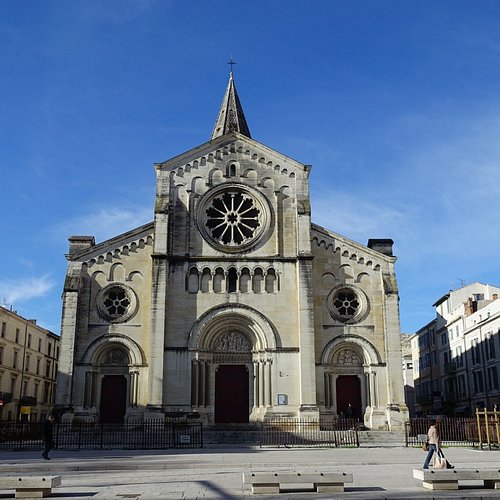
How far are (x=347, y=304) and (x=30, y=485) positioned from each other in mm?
25722

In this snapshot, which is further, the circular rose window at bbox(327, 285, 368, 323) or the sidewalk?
the circular rose window at bbox(327, 285, 368, 323)

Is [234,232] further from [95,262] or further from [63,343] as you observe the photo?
[63,343]

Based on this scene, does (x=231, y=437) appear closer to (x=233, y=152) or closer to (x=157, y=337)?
(x=157, y=337)

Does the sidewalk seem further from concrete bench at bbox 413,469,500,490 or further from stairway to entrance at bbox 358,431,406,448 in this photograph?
stairway to entrance at bbox 358,431,406,448

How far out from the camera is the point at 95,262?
36188 millimetres

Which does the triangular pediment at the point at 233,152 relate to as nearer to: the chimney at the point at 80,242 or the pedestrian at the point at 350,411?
the chimney at the point at 80,242

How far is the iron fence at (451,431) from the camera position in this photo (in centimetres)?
2964

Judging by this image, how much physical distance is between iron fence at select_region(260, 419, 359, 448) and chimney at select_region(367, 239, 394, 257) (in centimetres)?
1092

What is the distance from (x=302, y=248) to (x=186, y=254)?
6.74m

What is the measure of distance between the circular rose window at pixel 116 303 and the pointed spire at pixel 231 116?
19892 mm

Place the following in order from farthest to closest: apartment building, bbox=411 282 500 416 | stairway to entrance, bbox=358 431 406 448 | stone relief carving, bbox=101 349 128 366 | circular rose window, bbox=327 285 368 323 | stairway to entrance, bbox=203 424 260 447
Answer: apartment building, bbox=411 282 500 416, circular rose window, bbox=327 285 368 323, stone relief carving, bbox=101 349 128 366, stairway to entrance, bbox=358 431 406 448, stairway to entrance, bbox=203 424 260 447

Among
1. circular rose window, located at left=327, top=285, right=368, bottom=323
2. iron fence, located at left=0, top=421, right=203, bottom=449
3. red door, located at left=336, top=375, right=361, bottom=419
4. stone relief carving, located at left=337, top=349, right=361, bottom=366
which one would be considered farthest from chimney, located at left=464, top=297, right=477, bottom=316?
iron fence, located at left=0, top=421, right=203, bottom=449

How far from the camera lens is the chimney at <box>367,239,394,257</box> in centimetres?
3903

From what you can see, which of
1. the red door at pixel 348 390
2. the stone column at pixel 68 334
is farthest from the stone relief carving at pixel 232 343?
the stone column at pixel 68 334
